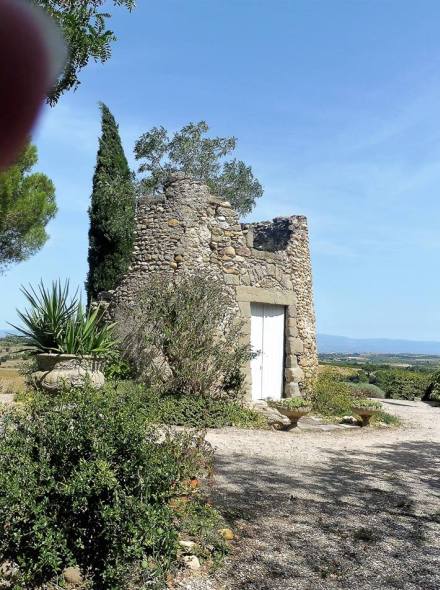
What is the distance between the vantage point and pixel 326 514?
4656mm

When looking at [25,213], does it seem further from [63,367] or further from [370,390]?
[370,390]

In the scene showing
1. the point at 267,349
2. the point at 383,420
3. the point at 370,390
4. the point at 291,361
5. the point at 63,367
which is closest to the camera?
the point at 63,367

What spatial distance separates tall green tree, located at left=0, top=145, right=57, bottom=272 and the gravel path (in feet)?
30.2

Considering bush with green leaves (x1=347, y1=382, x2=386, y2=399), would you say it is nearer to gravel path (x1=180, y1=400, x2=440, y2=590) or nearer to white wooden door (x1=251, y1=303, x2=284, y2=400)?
white wooden door (x1=251, y1=303, x2=284, y2=400)

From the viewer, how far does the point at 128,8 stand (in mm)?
4344

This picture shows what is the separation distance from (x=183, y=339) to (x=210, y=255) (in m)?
2.28

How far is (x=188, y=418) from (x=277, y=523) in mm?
4891

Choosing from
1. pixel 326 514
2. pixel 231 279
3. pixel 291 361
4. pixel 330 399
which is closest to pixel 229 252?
pixel 231 279

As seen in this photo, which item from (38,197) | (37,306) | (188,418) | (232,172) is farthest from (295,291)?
(232,172)

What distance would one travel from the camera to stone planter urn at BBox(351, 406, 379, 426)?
10743mm

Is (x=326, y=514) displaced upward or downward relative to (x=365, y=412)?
downward

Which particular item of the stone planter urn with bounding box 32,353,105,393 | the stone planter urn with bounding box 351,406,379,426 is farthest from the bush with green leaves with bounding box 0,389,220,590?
the stone planter urn with bounding box 351,406,379,426

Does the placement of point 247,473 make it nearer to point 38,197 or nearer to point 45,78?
point 45,78

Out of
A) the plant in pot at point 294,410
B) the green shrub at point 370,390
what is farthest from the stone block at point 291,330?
the green shrub at point 370,390
